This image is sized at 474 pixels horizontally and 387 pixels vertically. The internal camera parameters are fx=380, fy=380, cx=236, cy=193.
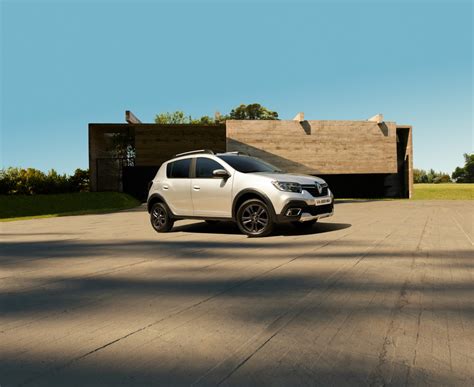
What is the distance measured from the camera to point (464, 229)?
30.6 ft

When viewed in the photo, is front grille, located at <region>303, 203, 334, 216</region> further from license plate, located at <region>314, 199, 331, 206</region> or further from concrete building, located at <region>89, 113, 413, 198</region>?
concrete building, located at <region>89, 113, 413, 198</region>

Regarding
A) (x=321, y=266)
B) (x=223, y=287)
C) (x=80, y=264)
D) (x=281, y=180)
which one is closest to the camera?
(x=223, y=287)

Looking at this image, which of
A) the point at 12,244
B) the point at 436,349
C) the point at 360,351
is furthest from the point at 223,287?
the point at 12,244

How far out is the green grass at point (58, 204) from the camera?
21672 mm

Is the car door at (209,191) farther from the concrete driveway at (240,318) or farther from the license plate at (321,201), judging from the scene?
the concrete driveway at (240,318)

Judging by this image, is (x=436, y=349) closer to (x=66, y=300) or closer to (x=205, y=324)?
(x=205, y=324)

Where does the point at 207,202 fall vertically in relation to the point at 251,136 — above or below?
below

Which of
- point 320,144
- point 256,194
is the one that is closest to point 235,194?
point 256,194

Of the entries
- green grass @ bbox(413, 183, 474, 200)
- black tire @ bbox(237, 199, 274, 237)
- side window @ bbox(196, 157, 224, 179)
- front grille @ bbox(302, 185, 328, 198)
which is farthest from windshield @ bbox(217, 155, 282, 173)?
green grass @ bbox(413, 183, 474, 200)

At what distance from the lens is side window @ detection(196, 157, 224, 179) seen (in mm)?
8578

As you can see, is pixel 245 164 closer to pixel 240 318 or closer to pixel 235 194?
pixel 235 194

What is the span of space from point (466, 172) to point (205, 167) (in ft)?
412

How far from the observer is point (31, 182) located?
2612 centimetres

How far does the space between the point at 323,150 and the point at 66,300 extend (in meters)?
29.5
